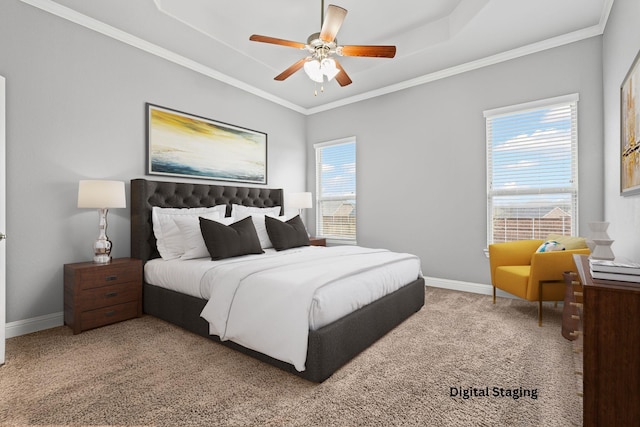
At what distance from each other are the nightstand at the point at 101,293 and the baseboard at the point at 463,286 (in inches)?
141

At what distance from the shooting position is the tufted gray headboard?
3303mm

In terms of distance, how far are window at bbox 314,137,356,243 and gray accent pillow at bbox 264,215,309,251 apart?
158cm

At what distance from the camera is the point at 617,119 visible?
2588mm

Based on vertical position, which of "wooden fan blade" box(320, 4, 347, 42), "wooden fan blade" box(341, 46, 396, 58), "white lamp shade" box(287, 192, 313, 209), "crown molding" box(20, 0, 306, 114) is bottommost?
"white lamp shade" box(287, 192, 313, 209)

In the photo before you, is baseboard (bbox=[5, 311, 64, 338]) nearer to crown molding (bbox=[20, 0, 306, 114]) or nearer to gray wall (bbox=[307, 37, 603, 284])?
crown molding (bbox=[20, 0, 306, 114])

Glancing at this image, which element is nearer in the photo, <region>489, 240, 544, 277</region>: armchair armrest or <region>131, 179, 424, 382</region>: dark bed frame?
<region>131, 179, 424, 382</region>: dark bed frame

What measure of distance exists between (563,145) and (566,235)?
99cm

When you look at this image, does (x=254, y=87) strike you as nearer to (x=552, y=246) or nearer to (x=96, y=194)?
(x=96, y=194)

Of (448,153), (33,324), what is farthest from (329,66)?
(33,324)

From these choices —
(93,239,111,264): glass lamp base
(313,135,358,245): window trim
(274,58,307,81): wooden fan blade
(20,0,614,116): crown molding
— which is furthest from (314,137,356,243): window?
(93,239,111,264): glass lamp base

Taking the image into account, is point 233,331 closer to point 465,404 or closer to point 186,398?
point 186,398

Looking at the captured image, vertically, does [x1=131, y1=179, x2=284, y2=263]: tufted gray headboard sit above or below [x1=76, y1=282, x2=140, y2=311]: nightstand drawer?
above

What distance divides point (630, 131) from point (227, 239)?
3.26m

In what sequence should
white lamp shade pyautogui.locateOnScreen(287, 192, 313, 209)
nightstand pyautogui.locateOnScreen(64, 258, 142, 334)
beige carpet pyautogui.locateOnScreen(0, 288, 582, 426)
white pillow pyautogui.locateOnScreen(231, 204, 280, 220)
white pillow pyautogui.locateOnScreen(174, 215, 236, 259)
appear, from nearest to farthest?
1. beige carpet pyautogui.locateOnScreen(0, 288, 582, 426)
2. nightstand pyautogui.locateOnScreen(64, 258, 142, 334)
3. white pillow pyautogui.locateOnScreen(174, 215, 236, 259)
4. white pillow pyautogui.locateOnScreen(231, 204, 280, 220)
5. white lamp shade pyautogui.locateOnScreen(287, 192, 313, 209)
